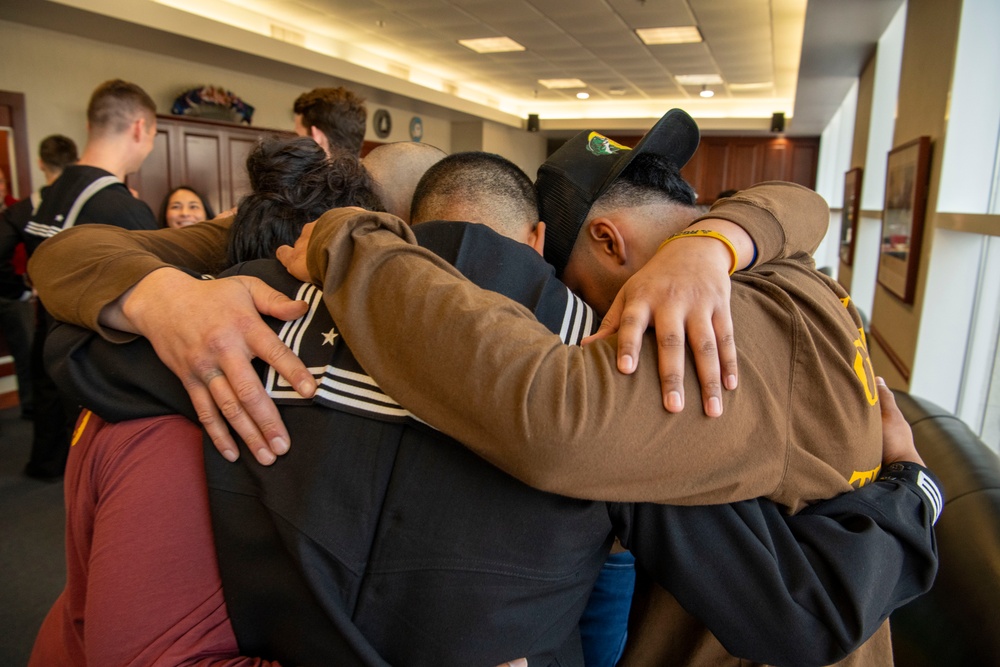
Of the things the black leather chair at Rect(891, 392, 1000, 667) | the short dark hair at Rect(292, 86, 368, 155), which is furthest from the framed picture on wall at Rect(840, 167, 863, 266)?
the black leather chair at Rect(891, 392, 1000, 667)

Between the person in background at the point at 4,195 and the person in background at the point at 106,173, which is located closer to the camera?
the person in background at the point at 106,173

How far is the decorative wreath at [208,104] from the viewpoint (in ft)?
20.7

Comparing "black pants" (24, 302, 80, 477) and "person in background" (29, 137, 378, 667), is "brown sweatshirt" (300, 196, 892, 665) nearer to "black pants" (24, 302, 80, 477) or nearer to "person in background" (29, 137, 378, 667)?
"person in background" (29, 137, 378, 667)

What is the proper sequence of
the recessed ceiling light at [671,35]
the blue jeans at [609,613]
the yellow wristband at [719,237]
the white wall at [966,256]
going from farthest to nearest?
the recessed ceiling light at [671,35] < the white wall at [966,256] < the blue jeans at [609,613] < the yellow wristband at [719,237]

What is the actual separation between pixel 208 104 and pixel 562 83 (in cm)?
561

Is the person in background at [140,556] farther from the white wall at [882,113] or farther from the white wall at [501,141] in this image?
the white wall at [501,141]

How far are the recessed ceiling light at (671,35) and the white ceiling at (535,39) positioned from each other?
126mm

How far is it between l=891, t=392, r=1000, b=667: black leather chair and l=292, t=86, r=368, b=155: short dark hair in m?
2.21

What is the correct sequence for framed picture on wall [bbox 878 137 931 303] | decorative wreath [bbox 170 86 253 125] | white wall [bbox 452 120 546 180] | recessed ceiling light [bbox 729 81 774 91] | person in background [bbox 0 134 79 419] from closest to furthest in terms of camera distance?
1. framed picture on wall [bbox 878 137 931 303]
2. person in background [bbox 0 134 79 419]
3. decorative wreath [bbox 170 86 253 125]
4. recessed ceiling light [bbox 729 81 774 91]
5. white wall [bbox 452 120 546 180]

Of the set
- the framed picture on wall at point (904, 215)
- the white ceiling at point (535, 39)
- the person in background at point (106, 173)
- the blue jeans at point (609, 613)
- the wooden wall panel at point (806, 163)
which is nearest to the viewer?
the blue jeans at point (609, 613)

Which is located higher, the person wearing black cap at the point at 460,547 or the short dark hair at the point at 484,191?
the short dark hair at the point at 484,191

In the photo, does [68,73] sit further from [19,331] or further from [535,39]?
[535,39]

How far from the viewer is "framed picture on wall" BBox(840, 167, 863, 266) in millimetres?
5723

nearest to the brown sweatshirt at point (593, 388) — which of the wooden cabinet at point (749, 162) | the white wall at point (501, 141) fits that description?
the white wall at point (501, 141)
